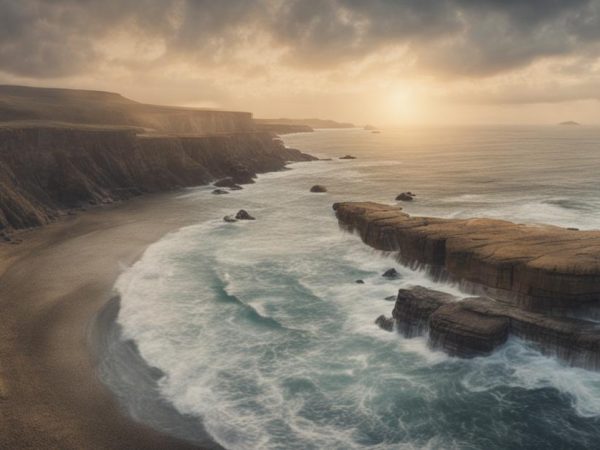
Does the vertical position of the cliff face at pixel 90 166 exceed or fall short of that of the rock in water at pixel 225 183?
it exceeds it

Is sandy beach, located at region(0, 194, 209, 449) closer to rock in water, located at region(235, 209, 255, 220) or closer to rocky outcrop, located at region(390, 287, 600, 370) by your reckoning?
rock in water, located at region(235, 209, 255, 220)

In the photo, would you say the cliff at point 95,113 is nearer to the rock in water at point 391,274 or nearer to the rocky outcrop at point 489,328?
the rock in water at point 391,274

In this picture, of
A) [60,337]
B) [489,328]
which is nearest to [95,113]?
[60,337]

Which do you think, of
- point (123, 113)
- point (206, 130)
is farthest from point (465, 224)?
point (206, 130)

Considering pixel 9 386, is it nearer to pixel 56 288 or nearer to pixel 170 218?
pixel 56 288

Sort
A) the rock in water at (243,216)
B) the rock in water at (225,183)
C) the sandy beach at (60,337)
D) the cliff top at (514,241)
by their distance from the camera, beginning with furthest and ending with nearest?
1. the rock in water at (225,183)
2. the rock in water at (243,216)
3. the cliff top at (514,241)
4. the sandy beach at (60,337)

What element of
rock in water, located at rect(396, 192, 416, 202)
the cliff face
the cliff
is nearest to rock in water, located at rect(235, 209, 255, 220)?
rock in water, located at rect(396, 192, 416, 202)

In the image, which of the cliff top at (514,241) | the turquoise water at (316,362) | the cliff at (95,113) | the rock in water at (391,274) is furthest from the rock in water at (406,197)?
the cliff at (95,113)
